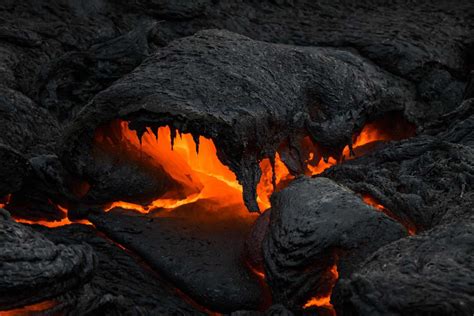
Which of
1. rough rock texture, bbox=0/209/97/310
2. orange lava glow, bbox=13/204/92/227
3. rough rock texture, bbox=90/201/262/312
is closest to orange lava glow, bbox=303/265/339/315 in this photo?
rough rock texture, bbox=90/201/262/312

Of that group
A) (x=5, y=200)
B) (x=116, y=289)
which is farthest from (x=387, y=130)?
(x=5, y=200)

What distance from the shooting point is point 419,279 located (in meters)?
2.73

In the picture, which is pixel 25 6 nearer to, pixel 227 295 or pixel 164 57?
pixel 164 57

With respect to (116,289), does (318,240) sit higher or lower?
higher

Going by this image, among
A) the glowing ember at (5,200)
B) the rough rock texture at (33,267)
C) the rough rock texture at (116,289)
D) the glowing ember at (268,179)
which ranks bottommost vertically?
the rough rock texture at (116,289)

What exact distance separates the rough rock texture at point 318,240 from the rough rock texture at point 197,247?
13.7 inches

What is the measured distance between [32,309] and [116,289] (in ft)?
2.68

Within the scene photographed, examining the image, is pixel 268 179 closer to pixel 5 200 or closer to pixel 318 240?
pixel 318 240

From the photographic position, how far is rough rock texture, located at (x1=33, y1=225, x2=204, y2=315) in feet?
11.6

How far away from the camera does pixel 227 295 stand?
4000 mm

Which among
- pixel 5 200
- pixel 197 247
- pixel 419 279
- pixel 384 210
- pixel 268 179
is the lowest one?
pixel 197 247

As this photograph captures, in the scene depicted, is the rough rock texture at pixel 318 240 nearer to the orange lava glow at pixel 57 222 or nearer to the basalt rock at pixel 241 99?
the basalt rock at pixel 241 99

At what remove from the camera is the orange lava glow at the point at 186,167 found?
16.6 feet

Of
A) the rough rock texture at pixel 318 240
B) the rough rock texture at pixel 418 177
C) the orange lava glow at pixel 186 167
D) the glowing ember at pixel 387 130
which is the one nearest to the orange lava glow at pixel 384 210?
the rough rock texture at pixel 418 177
